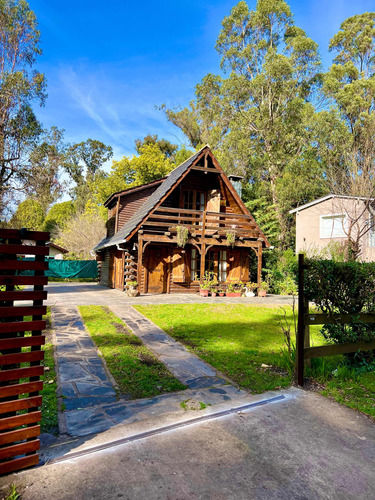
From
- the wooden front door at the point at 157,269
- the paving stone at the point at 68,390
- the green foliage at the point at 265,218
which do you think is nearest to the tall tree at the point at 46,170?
the wooden front door at the point at 157,269

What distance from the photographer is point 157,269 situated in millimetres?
15750

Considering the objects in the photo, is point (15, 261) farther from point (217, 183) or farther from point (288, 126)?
point (288, 126)

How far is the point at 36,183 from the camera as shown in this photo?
61.1ft

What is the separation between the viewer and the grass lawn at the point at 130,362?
407 cm

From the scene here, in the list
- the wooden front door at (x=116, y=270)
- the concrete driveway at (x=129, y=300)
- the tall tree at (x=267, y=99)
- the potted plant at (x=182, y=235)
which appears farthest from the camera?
the tall tree at (x=267, y=99)

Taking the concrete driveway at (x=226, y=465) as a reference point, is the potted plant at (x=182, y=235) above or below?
above

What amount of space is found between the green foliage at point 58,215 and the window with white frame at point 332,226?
3207cm

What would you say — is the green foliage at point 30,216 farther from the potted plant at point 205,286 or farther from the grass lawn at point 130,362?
the grass lawn at point 130,362

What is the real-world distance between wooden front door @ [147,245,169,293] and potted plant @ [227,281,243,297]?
329 cm

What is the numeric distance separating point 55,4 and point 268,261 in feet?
55.1

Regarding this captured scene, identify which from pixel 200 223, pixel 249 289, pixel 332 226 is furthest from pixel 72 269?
pixel 332 226

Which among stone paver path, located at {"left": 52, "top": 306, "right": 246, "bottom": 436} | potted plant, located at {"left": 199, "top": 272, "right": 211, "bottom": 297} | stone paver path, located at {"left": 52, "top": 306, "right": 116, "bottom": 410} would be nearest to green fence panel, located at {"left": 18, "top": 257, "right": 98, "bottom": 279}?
potted plant, located at {"left": 199, "top": 272, "right": 211, "bottom": 297}

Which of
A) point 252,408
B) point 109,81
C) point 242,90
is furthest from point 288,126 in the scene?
point 252,408

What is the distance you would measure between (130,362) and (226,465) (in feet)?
9.35
